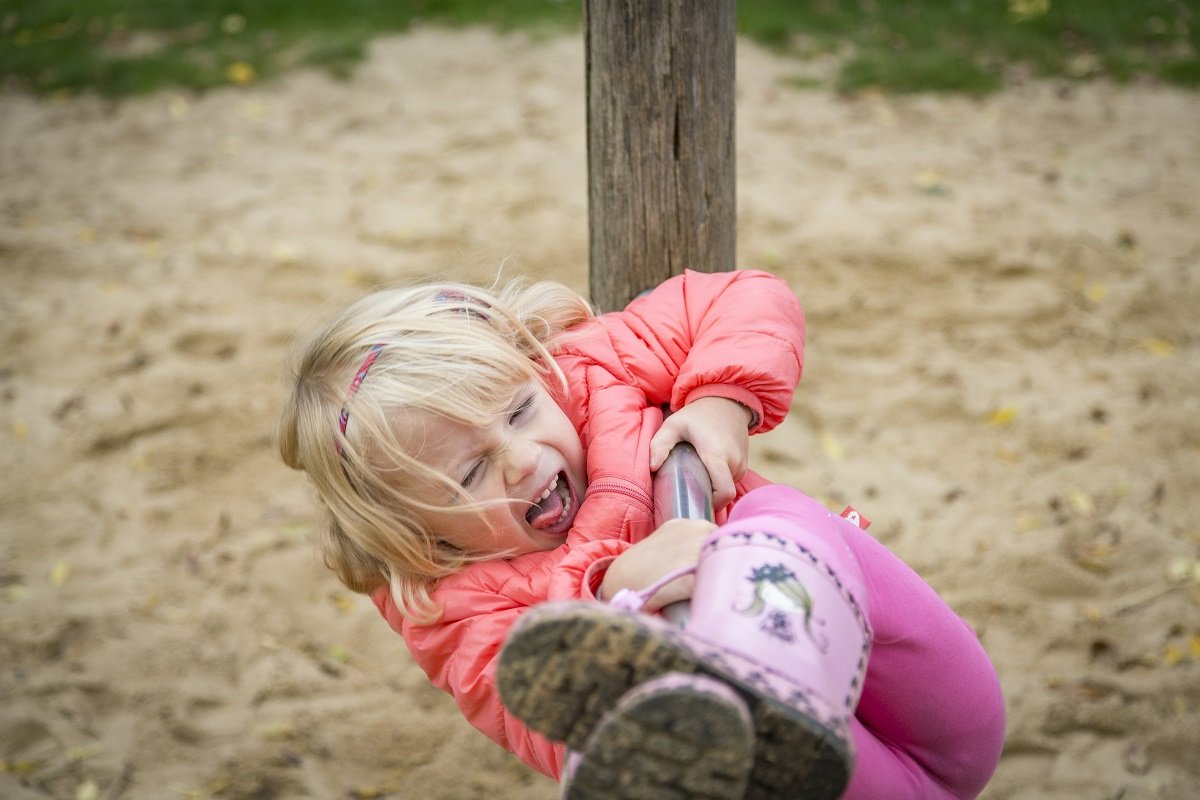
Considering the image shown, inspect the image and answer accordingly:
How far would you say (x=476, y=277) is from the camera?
2062 millimetres

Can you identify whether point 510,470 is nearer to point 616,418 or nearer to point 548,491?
point 548,491

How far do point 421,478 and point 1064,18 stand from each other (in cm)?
535

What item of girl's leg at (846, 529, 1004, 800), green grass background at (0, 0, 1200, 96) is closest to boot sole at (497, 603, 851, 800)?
girl's leg at (846, 529, 1004, 800)

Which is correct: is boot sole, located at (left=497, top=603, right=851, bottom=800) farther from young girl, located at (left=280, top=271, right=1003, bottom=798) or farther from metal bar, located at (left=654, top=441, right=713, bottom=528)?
metal bar, located at (left=654, top=441, right=713, bottom=528)

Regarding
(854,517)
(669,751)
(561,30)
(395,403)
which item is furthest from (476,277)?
(561,30)

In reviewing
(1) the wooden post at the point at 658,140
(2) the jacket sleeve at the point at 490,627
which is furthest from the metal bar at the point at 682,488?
(1) the wooden post at the point at 658,140

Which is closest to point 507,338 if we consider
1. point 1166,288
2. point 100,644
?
point 100,644

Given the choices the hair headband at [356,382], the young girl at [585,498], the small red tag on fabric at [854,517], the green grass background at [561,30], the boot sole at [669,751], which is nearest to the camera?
the boot sole at [669,751]

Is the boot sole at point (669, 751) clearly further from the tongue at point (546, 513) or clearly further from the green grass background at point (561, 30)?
the green grass background at point (561, 30)

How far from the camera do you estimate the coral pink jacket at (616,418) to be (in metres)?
1.55

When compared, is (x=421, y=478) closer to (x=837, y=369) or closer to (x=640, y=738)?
(x=640, y=738)

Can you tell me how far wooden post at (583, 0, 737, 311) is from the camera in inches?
71.5

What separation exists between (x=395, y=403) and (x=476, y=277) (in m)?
0.56

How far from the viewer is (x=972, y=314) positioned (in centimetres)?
375
